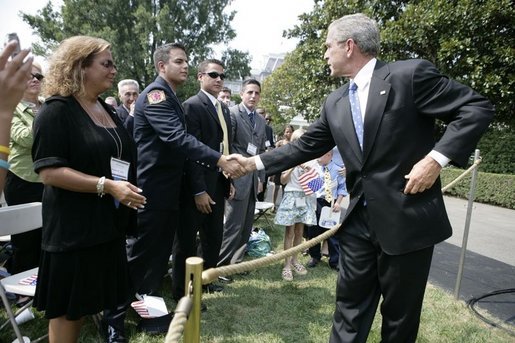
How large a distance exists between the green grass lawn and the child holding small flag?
0.55 metres

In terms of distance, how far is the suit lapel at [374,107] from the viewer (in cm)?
214

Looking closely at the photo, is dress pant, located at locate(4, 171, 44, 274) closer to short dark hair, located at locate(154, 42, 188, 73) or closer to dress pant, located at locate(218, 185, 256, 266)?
short dark hair, located at locate(154, 42, 188, 73)

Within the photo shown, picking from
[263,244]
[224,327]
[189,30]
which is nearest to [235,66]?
[189,30]

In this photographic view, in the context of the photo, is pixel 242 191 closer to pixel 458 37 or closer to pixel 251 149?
pixel 251 149

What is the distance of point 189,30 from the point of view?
27.9m

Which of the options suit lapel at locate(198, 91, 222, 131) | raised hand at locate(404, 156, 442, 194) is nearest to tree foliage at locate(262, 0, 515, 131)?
suit lapel at locate(198, 91, 222, 131)

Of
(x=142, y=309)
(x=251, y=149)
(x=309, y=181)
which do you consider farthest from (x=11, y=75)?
(x=309, y=181)

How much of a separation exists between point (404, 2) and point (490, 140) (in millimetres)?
7802

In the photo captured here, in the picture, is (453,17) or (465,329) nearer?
(465,329)

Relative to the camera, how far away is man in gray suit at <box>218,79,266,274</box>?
4.51 meters

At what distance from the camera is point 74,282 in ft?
6.76

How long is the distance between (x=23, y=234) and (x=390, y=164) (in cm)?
337

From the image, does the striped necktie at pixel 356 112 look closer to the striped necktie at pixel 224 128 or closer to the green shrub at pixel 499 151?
the striped necktie at pixel 224 128

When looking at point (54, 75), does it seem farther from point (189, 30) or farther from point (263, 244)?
point (189, 30)
